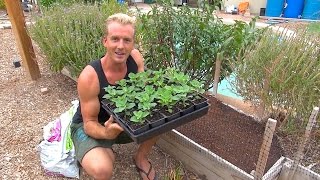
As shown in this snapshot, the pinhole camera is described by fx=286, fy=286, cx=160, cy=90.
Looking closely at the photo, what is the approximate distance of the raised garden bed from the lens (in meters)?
1.64

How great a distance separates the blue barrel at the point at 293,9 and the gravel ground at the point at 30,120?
7.39 metres

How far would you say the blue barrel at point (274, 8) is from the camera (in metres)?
8.62

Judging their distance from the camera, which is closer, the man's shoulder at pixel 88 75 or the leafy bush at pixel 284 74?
the man's shoulder at pixel 88 75

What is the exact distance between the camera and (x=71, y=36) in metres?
3.07

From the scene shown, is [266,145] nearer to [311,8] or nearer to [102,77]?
[102,77]

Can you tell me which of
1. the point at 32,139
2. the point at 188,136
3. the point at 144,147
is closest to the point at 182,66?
the point at 188,136

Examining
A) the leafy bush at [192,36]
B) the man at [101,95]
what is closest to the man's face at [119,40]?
the man at [101,95]

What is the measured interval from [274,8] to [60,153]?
328 inches

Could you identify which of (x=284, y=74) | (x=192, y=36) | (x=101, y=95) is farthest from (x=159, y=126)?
(x=192, y=36)

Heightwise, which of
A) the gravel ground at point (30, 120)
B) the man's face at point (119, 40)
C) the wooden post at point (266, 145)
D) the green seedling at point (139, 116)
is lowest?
the gravel ground at point (30, 120)

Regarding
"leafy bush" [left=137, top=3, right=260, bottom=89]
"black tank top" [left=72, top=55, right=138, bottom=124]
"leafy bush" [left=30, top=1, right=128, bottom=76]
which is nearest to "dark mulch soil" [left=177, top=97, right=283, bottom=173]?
"leafy bush" [left=137, top=3, right=260, bottom=89]

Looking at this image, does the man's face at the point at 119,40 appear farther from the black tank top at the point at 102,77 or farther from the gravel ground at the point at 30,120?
the gravel ground at the point at 30,120

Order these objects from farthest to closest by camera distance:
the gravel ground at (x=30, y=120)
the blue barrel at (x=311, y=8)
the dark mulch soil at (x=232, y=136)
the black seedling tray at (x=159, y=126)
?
the blue barrel at (x=311, y=8) < the gravel ground at (x=30, y=120) < the dark mulch soil at (x=232, y=136) < the black seedling tray at (x=159, y=126)

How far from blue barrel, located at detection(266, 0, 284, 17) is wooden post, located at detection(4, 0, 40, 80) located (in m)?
7.45
